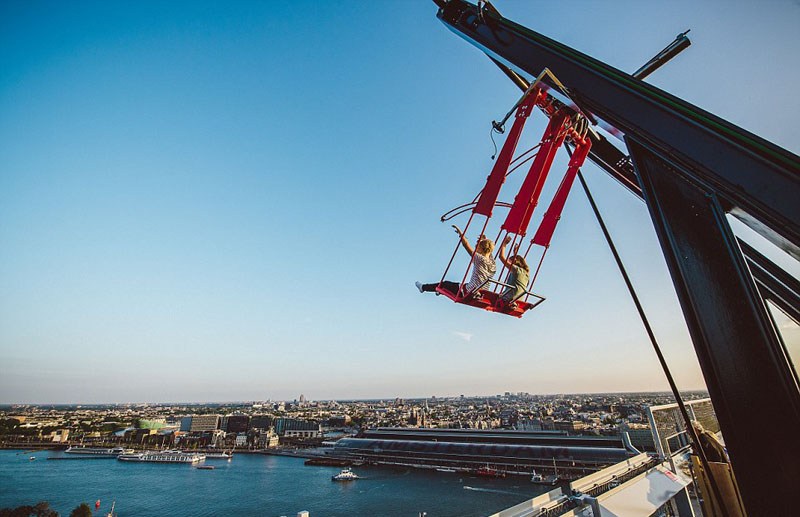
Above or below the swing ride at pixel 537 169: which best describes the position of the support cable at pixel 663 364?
below

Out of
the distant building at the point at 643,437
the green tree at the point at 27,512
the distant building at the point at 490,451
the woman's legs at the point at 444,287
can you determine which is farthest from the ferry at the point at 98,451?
the woman's legs at the point at 444,287

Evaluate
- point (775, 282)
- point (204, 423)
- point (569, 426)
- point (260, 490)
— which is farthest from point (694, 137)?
point (204, 423)

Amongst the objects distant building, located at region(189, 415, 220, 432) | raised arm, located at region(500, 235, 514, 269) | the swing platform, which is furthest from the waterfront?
distant building, located at region(189, 415, 220, 432)

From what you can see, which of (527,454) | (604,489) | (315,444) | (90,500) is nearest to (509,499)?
(527,454)

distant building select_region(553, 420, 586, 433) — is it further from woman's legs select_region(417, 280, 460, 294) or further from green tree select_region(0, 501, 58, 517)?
green tree select_region(0, 501, 58, 517)

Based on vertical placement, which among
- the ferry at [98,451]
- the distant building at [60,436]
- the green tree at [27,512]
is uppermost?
the green tree at [27,512]

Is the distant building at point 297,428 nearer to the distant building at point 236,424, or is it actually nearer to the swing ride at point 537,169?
the distant building at point 236,424
